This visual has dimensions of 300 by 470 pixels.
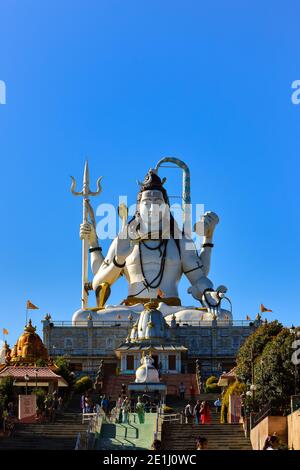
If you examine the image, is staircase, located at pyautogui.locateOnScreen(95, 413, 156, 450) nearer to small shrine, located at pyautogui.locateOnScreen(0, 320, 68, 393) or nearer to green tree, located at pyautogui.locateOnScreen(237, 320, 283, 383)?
green tree, located at pyautogui.locateOnScreen(237, 320, 283, 383)

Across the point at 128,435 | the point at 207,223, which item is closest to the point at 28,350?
the point at 207,223

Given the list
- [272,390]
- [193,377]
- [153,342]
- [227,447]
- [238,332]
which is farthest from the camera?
[238,332]

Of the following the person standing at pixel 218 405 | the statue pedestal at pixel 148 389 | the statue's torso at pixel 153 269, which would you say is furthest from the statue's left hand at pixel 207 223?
the person standing at pixel 218 405

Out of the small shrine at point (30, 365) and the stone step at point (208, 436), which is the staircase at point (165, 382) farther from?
the stone step at point (208, 436)

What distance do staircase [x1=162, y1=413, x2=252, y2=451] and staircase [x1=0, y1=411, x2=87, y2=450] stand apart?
8.00 ft

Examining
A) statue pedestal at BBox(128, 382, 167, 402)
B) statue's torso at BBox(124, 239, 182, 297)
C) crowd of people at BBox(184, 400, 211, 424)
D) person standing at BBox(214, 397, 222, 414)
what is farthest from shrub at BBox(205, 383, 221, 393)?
statue's torso at BBox(124, 239, 182, 297)

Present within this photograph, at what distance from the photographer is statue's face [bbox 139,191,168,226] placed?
203ft

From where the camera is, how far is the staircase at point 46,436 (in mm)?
28125

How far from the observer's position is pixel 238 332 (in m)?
57.0

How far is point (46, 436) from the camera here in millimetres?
29500

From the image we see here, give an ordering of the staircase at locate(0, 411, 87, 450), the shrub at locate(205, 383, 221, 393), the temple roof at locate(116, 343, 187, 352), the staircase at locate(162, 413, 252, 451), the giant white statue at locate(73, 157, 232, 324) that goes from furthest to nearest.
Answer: the giant white statue at locate(73, 157, 232, 324)
the temple roof at locate(116, 343, 187, 352)
the shrub at locate(205, 383, 221, 393)
the staircase at locate(162, 413, 252, 451)
the staircase at locate(0, 411, 87, 450)
